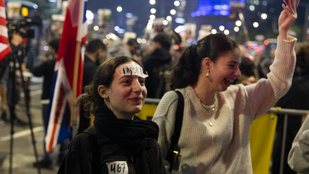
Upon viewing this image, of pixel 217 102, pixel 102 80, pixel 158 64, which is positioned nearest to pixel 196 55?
pixel 217 102

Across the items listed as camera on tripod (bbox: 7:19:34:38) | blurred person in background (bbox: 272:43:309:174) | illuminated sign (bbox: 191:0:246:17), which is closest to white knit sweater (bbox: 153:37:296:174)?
illuminated sign (bbox: 191:0:246:17)

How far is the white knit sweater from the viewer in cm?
302

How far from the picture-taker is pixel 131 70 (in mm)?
2607

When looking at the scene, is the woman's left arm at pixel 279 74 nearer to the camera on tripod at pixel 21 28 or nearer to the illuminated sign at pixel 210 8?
the illuminated sign at pixel 210 8

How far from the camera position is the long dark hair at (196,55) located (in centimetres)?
313

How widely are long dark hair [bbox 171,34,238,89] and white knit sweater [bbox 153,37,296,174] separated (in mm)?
112

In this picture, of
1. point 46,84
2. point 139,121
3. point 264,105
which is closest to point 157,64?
point 46,84

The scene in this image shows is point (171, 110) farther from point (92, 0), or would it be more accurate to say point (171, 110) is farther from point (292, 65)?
point (92, 0)

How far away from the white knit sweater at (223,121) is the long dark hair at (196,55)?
0.11 m

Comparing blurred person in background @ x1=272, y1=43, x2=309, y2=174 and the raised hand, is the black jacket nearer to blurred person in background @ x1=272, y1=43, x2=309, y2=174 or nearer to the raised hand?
the raised hand

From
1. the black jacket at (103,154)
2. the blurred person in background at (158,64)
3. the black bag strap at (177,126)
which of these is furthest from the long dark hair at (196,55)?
the blurred person in background at (158,64)

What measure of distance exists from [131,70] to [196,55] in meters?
0.82

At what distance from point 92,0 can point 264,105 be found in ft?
7.72

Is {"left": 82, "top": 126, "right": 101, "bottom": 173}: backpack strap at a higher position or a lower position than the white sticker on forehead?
lower
